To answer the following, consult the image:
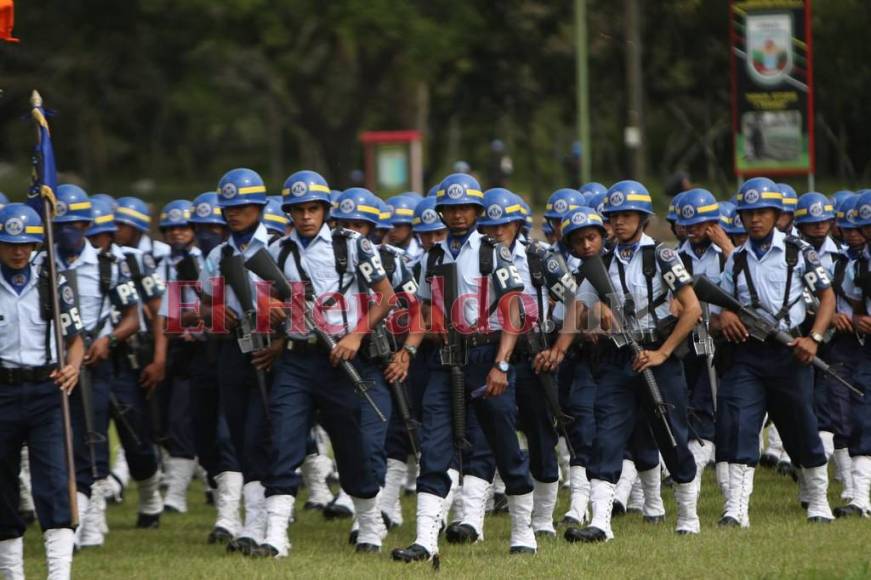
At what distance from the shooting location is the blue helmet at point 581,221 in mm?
11115

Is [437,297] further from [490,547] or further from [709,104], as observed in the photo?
[709,104]

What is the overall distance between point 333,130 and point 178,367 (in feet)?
77.0

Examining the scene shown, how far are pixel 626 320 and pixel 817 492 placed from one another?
1.95 meters

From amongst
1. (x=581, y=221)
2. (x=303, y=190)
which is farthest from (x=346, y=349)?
(x=581, y=221)

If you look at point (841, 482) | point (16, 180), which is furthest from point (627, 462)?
point (16, 180)

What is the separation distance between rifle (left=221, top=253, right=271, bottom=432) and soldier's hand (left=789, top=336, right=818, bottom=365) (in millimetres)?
3663

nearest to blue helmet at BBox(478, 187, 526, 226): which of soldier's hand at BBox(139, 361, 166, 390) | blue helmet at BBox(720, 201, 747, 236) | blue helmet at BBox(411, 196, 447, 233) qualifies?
blue helmet at BBox(411, 196, 447, 233)

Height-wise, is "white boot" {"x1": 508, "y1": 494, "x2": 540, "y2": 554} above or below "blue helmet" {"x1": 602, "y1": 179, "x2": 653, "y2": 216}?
below

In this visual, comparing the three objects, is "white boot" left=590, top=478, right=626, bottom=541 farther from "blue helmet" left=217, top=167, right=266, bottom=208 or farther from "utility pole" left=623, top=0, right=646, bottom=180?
"utility pole" left=623, top=0, right=646, bottom=180

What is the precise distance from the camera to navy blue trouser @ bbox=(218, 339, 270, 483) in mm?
11578

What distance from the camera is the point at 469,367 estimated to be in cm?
1077

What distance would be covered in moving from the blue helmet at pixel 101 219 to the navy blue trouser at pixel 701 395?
16.3 ft

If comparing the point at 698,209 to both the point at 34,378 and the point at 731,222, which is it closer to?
the point at 731,222

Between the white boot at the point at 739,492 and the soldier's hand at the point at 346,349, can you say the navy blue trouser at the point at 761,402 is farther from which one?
the soldier's hand at the point at 346,349
